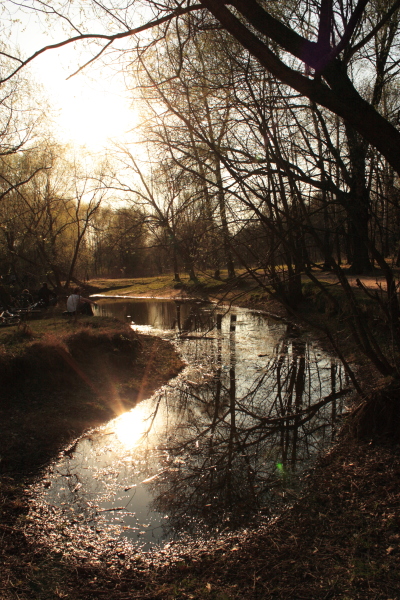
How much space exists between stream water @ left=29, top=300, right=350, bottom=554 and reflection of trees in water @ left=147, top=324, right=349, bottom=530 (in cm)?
1

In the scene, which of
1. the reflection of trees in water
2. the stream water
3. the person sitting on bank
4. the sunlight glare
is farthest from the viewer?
the person sitting on bank

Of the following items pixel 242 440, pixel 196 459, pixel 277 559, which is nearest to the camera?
pixel 277 559

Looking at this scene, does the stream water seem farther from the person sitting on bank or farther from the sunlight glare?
the person sitting on bank

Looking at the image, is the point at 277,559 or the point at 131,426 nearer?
the point at 277,559

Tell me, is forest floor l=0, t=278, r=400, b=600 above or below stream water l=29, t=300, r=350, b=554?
above

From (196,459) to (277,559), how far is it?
7.44 feet

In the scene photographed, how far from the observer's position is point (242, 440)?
6.19 meters

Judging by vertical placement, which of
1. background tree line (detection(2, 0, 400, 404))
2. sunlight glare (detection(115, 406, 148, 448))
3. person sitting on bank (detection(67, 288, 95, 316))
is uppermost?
background tree line (detection(2, 0, 400, 404))

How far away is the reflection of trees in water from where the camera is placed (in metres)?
4.62

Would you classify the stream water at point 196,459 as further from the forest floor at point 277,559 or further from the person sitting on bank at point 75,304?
the person sitting on bank at point 75,304

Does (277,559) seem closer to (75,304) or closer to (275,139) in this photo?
(275,139)

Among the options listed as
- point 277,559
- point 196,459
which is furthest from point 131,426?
point 277,559

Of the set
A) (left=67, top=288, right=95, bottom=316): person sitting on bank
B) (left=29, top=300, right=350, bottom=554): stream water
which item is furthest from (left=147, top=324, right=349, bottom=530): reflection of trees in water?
(left=67, top=288, right=95, bottom=316): person sitting on bank

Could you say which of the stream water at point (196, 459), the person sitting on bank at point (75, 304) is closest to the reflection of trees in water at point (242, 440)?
the stream water at point (196, 459)
